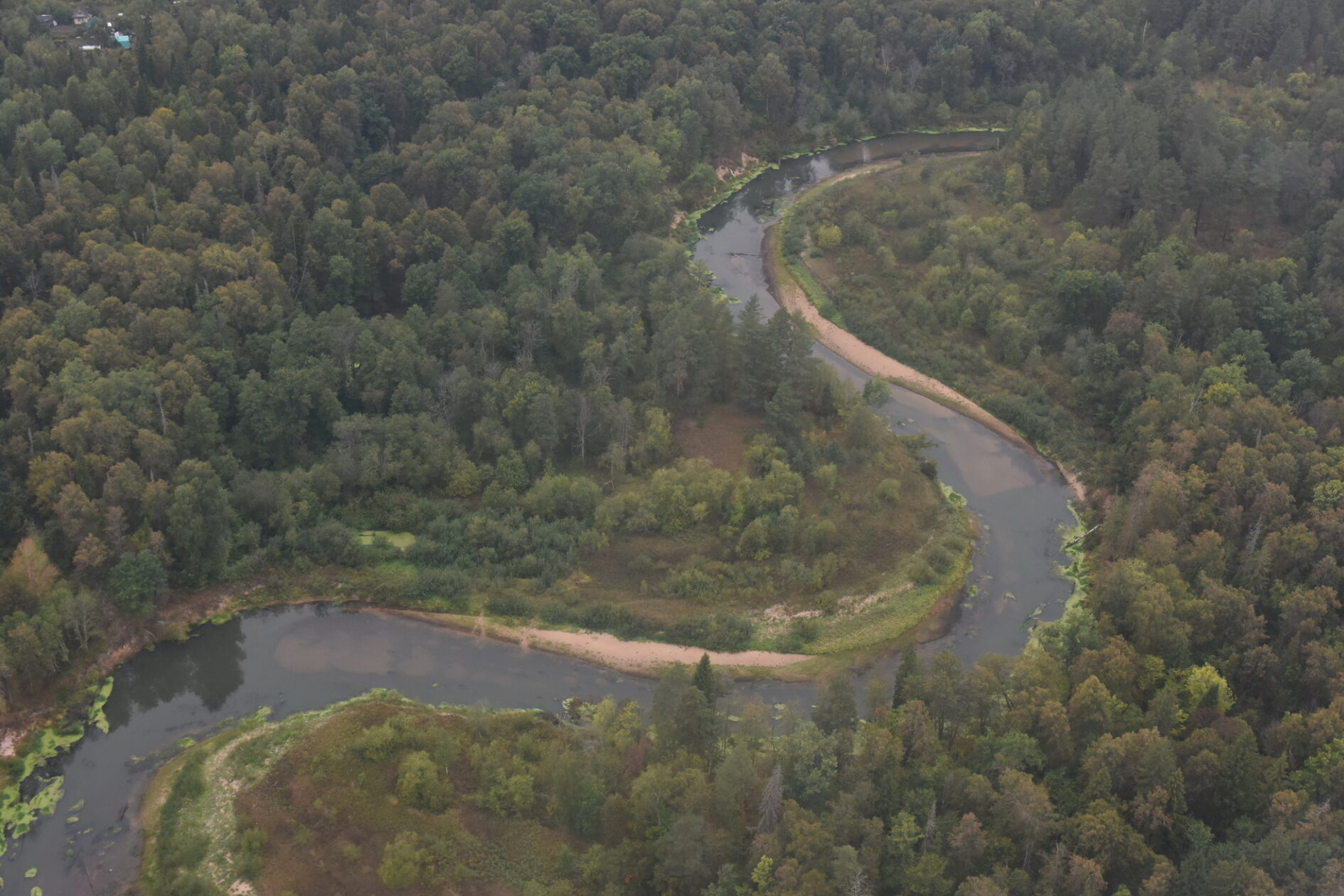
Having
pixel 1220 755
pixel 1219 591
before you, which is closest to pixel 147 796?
pixel 1220 755

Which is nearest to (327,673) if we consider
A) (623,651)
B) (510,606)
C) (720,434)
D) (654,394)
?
(510,606)

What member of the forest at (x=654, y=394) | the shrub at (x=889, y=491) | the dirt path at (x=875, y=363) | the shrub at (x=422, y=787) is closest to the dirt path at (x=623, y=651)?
the forest at (x=654, y=394)

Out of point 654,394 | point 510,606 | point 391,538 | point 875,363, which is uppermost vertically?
point 654,394

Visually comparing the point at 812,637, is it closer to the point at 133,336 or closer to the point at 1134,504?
the point at 1134,504

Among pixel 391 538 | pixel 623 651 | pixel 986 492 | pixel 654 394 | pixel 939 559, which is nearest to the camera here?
pixel 623 651

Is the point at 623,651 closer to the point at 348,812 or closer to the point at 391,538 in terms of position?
the point at 391,538

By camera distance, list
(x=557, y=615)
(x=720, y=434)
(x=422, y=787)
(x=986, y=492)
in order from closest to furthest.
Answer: (x=422, y=787) < (x=557, y=615) < (x=986, y=492) < (x=720, y=434)

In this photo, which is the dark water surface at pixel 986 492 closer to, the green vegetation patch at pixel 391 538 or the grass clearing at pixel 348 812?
the grass clearing at pixel 348 812
